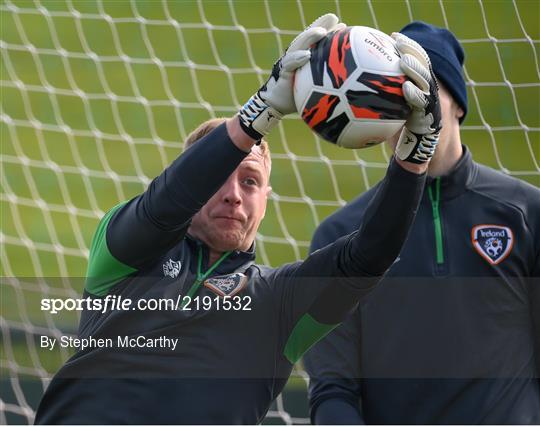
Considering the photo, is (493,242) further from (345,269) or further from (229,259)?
(229,259)

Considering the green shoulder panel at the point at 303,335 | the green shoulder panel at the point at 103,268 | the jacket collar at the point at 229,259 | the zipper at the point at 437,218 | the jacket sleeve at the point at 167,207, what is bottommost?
the green shoulder panel at the point at 303,335

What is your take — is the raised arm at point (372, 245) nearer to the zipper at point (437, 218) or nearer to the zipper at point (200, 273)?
the zipper at point (200, 273)

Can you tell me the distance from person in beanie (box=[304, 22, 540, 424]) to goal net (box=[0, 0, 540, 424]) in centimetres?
251

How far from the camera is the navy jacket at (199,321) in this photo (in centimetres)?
242

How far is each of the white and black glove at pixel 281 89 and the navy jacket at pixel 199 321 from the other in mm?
314

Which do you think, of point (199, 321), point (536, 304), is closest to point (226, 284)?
point (199, 321)

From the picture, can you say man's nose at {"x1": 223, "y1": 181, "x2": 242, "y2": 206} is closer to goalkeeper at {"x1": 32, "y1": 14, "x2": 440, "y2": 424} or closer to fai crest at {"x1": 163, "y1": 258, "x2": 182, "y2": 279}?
goalkeeper at {"x1": 32, "y1": 14, "x2": 440, "y2": 424}

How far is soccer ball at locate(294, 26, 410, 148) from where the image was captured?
7.00ft

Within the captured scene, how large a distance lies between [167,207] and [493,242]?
1135mm

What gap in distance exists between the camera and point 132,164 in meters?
7.37

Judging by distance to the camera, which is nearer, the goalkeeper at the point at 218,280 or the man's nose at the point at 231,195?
the goalkeeper at the point at 218,280

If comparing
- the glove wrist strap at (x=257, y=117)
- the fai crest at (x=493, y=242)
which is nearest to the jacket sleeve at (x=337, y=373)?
the fai crest at (x=493, y=242)

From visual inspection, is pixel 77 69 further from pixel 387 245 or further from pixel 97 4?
pixel 387 245

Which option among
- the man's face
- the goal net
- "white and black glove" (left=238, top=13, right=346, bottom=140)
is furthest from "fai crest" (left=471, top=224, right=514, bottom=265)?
the goal net
